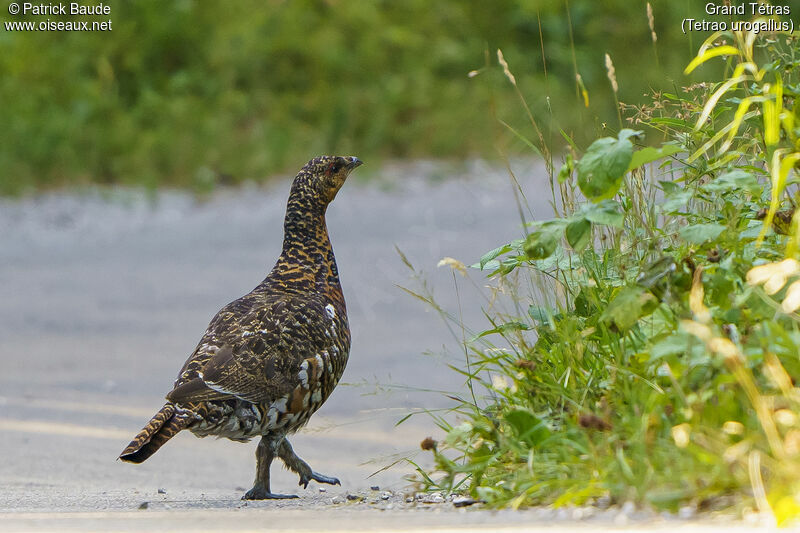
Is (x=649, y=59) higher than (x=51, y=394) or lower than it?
higher

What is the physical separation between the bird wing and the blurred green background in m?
8.46

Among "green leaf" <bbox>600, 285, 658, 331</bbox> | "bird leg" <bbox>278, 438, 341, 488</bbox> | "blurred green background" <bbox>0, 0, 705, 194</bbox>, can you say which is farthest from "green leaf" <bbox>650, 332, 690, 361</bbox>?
"blurred green background" <bbox>0, 0, 705, 194</bbox>

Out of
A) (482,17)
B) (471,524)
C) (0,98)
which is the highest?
(482,17)

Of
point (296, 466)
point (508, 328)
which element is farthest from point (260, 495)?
point (508, 328)

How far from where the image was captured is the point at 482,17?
1708 centimetres

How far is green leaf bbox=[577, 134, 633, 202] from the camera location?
12.1ft

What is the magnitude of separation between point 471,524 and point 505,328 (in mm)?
1340

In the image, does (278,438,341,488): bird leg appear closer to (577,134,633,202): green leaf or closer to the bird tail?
the bird tail

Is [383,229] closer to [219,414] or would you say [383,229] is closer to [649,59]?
[649,59]

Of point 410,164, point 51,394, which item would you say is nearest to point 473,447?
point 51,394

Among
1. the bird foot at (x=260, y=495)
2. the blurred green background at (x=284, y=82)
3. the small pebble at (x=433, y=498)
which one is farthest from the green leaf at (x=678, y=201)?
the blurred green background at (x=284, y=82)

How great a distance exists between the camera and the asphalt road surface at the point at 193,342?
4129 millimetres

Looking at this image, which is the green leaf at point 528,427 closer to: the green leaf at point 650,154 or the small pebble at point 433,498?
the small pebble at point 433,498

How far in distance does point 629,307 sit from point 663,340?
0.26 meters
